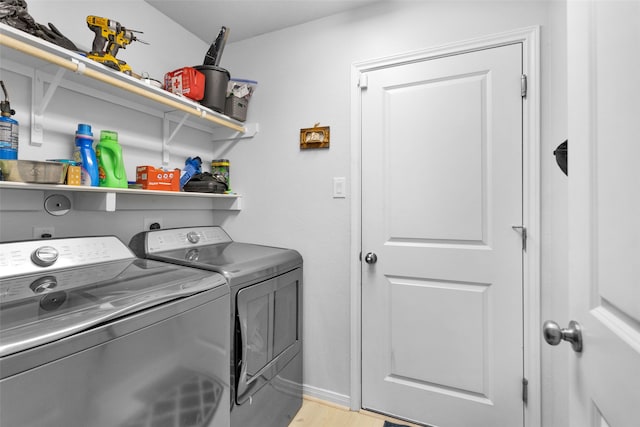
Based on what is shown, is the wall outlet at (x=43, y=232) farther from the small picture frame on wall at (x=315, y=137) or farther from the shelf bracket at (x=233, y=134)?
the small picture frame on wall at (x=315, y=137)

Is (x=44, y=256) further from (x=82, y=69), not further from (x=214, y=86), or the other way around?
(x=214, y=86)

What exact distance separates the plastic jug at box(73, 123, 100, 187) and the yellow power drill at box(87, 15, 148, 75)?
0.32 m

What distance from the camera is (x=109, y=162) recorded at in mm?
1522

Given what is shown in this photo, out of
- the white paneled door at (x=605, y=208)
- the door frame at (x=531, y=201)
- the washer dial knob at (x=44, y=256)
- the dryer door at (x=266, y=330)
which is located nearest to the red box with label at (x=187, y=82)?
the washer dial knob at (x=44, y=256)

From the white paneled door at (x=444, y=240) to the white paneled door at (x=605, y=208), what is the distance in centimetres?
96

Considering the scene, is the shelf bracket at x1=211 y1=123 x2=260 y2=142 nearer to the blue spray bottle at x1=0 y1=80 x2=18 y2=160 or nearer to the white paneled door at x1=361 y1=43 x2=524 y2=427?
the white paneled door at x1=361 y1=43 x2=524 y2=427

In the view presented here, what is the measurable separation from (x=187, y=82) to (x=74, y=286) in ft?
4.21

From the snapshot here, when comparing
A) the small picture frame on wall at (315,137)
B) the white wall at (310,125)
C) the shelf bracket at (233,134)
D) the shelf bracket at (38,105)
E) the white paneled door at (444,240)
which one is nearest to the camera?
the shelf bracket at (38,105)

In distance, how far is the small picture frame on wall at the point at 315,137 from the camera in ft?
6.53

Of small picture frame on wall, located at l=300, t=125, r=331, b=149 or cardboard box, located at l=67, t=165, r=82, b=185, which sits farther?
small picture frame on wall, located at l=300, t=125, r=331, b=149

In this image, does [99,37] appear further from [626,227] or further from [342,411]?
[342,411]

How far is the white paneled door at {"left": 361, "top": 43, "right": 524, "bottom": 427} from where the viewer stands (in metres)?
1.60

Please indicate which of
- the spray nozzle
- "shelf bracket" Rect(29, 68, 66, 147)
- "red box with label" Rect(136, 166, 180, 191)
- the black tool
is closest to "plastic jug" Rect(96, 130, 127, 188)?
"red box with label" Rect(136, 166, 180, 191)

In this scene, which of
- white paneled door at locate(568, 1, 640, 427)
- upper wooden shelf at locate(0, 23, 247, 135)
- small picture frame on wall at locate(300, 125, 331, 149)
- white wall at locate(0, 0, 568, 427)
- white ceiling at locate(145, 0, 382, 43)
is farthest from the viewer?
small picture frame on wall at locate(300, 125, 331, 149)
